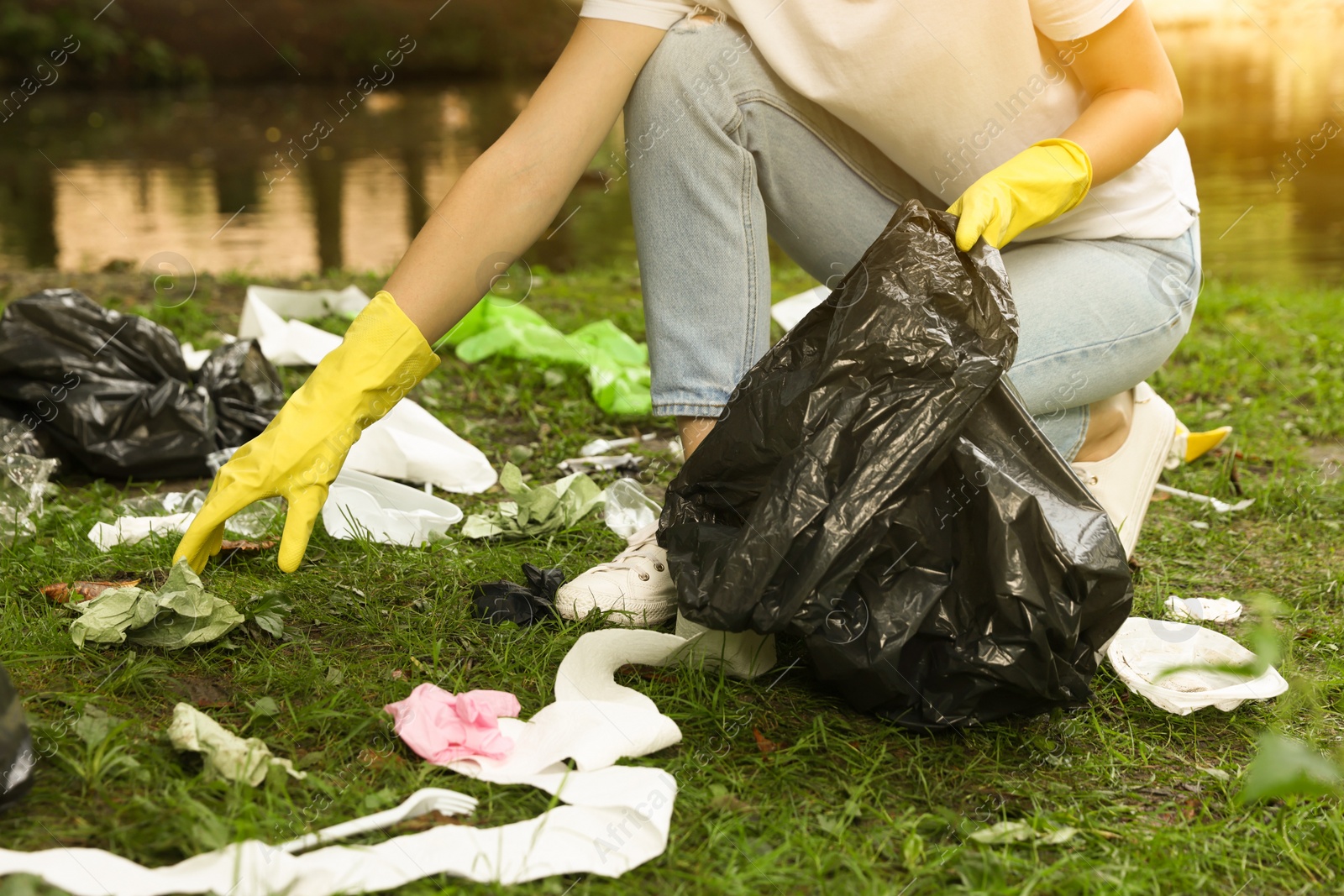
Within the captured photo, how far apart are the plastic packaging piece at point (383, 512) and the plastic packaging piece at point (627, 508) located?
Answer: 309 millimetres

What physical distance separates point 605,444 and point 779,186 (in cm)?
98

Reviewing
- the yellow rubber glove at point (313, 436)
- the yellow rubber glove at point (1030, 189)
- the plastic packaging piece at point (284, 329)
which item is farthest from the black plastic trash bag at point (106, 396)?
the yellow rubber glove at point (1030, 189)

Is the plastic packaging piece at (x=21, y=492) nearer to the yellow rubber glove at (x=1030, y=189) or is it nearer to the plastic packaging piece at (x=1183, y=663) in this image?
the yellow rubber glove at (x=1030, y=189)

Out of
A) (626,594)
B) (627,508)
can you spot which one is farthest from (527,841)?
(627,508)

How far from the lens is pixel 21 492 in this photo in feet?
7.22

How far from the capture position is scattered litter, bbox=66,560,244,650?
5.03 ft

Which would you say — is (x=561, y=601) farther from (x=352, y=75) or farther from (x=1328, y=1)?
(x=1328, y=1)

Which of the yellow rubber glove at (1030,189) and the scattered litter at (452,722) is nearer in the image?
the scattered litter at (452,722)

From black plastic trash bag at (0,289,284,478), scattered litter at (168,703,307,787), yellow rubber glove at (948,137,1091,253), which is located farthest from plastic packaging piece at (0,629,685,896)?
black plastic trash bag at (0,289,284,478)

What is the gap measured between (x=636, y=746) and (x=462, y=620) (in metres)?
0.47

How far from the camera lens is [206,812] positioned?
113 cm

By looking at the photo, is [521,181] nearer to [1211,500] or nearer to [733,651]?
[733,651]

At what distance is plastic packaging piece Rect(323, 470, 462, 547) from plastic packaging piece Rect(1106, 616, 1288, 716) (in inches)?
49.1

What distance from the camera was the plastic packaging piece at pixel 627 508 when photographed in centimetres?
217
